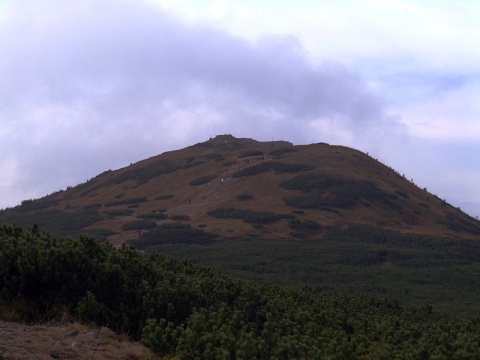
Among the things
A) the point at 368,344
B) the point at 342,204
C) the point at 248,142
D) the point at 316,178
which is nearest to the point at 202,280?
the point at 368,344

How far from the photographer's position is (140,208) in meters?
52.2

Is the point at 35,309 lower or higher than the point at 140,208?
lower

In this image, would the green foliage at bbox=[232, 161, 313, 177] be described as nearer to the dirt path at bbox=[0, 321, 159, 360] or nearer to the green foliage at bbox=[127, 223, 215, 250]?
the green foliage at bbox=[127, 223, 215, 250]

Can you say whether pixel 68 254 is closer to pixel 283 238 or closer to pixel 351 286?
pixel 351 286

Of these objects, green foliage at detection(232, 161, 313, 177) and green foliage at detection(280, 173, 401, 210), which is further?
green foliage at detection(232, 161, 313, 177)

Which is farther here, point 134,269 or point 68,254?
point 134,269

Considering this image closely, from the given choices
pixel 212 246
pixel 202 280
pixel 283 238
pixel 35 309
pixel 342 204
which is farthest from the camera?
pixel 342 204

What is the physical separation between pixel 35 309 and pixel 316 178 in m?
46.7

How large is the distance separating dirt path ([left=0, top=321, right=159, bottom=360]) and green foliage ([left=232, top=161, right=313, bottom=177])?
48.9 m

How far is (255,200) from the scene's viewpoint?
5056cm

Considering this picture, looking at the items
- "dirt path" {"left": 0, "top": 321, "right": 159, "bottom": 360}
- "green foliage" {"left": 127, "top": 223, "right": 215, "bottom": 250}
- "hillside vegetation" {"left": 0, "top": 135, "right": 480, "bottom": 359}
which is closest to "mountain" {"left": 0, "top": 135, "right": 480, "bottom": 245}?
"hillside vegetation" {"left": 0, "top": 135, "right": 480, "bottom": 359}

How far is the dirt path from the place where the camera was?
6.49 m

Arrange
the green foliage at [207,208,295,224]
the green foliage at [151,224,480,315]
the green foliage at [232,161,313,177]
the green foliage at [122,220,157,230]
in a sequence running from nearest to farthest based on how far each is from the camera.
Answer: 1. the green foliage at [151,224,480,315]
2. the green foliage at [122,220,157,230]
3. the green foliage at [207,208,295,224]
4. the green foliage at [232,161,313,177]

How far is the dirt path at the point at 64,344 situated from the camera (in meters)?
6.49
